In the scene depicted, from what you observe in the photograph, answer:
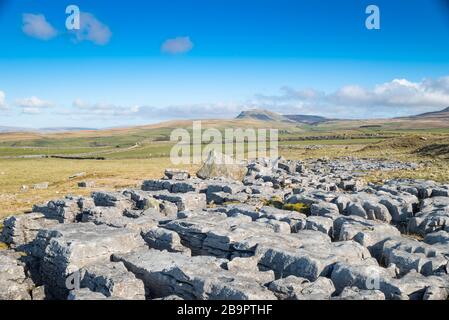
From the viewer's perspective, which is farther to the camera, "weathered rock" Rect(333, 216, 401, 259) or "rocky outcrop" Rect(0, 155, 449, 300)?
"weathered rock" Rect(333, 216, 401, 259)

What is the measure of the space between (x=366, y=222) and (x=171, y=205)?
39.9 feet

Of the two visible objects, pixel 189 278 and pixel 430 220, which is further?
pixel 430 220

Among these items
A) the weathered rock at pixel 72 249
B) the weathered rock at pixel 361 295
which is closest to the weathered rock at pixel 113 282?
the weathered rock at pixel 72 249

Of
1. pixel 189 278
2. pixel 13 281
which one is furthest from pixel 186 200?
pixel 189 278

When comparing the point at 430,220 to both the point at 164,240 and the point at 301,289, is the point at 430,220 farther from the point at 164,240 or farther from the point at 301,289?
the point at 164,240

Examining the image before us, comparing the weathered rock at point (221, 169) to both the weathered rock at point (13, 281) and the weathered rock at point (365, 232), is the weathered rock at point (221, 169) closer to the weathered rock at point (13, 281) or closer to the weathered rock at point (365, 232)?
the weathered rock at point (365, 232)

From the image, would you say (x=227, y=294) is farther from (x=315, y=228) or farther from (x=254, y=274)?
(x=315, y=228)

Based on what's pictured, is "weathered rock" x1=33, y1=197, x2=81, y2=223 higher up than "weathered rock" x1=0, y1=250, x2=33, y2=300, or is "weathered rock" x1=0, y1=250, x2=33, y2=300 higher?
"weathered rock" x1=33, y1=197, x2=81, y2=223

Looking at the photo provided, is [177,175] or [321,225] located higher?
[177,175]

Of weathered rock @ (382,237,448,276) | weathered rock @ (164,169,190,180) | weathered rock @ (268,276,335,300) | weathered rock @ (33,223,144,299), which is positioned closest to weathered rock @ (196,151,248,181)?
weathered rock @ (164,169,190,180)

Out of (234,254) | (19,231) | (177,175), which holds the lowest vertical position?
(19,231)

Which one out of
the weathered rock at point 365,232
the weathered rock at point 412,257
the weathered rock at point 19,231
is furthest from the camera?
the weathered rock at point 19,231

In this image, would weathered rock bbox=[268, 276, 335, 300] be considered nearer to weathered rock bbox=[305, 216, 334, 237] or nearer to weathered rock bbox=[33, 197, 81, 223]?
weathered rock bbox=[305, 216, 334, 237]
